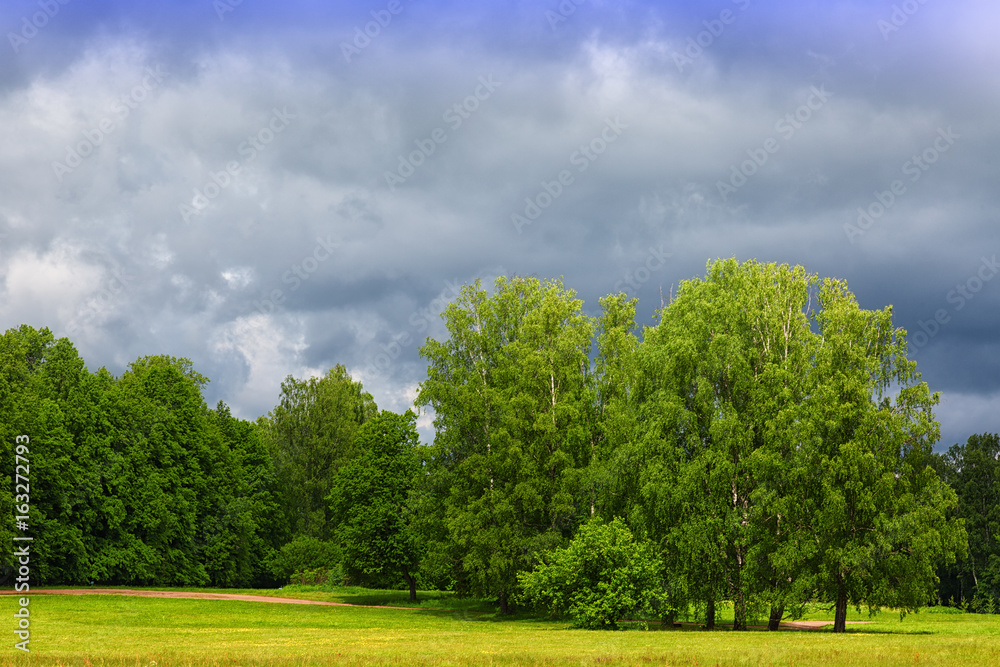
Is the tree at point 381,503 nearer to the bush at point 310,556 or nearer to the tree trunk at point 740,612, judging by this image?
the bush at point 310,556

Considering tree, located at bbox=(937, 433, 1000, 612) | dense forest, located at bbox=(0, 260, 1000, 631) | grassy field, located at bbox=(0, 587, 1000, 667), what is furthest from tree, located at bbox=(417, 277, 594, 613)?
tree, located at bbox=(937, 433, 1000, 612)

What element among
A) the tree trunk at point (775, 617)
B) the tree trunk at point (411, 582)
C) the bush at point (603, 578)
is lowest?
the tree trunk at point (411, 582)

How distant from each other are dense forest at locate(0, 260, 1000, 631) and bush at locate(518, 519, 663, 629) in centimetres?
9

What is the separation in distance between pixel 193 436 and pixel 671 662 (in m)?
60.2

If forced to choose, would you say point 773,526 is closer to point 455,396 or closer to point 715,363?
point 715,363

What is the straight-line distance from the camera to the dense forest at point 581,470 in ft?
114

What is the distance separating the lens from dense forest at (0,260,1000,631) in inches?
1368

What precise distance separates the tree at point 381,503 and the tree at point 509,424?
9.25 meters

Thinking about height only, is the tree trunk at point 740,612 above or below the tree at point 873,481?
below

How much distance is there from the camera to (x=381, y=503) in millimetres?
61906

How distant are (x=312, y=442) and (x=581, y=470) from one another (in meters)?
48.4

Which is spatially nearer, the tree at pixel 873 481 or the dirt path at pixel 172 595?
the tree at pixel 873 481

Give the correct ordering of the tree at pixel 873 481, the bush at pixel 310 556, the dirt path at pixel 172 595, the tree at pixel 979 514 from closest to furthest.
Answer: the tree at pixel 873 481, the dirt path at pixel 172 595, the bush at pixel 310 556, the tree at pixel 979 514

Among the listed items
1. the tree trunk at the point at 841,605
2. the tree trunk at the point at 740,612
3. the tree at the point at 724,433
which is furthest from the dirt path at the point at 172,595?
the tree trunk at the point at 841,605
